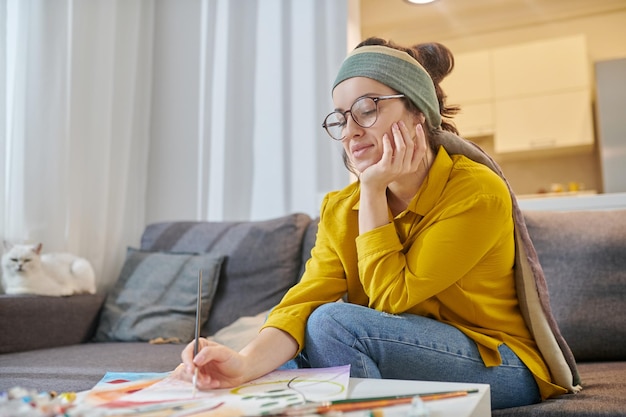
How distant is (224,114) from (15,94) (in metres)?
0.89

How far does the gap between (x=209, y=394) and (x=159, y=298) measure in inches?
55.6

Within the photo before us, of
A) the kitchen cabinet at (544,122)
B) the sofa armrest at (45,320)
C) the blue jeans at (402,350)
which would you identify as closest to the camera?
the blue jeans at (402,350)

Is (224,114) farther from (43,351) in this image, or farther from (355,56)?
(355,56)

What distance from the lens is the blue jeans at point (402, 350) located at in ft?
3.31

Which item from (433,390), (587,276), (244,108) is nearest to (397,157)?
(433,390)

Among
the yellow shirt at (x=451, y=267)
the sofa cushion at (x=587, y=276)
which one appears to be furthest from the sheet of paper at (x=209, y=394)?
the sofa cushion at (x=587, y=276)

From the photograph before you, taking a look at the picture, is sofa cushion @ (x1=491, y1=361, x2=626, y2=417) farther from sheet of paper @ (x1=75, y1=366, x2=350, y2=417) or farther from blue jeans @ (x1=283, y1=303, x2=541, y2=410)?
sheet of paper @ (x1=75, y1=366, x2=350, y2=417)

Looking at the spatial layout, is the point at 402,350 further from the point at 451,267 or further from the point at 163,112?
the point at 163,112

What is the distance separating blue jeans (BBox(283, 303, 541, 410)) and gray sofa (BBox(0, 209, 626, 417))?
0.07 metres

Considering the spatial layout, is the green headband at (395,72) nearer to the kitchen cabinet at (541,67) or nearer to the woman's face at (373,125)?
the woman's face at (373,125)

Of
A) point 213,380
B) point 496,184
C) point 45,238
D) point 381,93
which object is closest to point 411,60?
point 381,93

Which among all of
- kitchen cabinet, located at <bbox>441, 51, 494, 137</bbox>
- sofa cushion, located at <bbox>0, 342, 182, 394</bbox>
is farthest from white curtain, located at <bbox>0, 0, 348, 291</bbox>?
kitchen cabinet, located at <bbox>441, 51, 494, 137</bbox>

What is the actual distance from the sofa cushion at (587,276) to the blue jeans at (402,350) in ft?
2.06

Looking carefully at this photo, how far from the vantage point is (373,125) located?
44.8 inches
